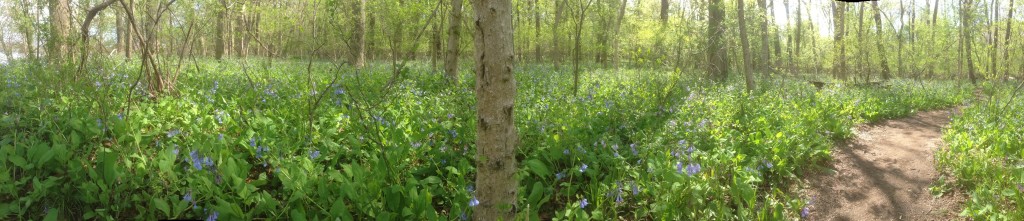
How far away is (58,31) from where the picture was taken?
532 centimetres

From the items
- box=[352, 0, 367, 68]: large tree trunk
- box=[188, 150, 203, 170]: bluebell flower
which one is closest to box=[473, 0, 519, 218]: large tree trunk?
box=[188, 150, 203, 170]: bluebell flower

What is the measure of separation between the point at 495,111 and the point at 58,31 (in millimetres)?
5802

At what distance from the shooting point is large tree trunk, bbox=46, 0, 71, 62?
4.88 m

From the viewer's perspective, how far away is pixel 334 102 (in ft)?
14.8

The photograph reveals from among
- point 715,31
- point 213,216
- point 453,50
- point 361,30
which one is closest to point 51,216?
point 213,216

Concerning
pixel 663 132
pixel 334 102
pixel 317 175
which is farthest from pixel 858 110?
pixel 317 175

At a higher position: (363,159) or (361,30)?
(361,30)

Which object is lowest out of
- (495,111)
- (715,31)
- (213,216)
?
(213,216)

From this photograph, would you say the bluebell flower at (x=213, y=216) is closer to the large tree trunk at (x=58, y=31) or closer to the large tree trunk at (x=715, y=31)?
the large tree trunk at (x=58, y=31)

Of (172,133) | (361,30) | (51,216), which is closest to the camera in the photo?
(51,216)

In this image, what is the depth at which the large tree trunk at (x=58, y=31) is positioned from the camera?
488cm

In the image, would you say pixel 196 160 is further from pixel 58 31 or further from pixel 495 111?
pixel 58 31

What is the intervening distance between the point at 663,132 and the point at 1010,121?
4.74m

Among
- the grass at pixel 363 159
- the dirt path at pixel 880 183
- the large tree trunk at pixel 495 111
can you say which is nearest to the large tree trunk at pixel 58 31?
the grass at pixel 363 159
